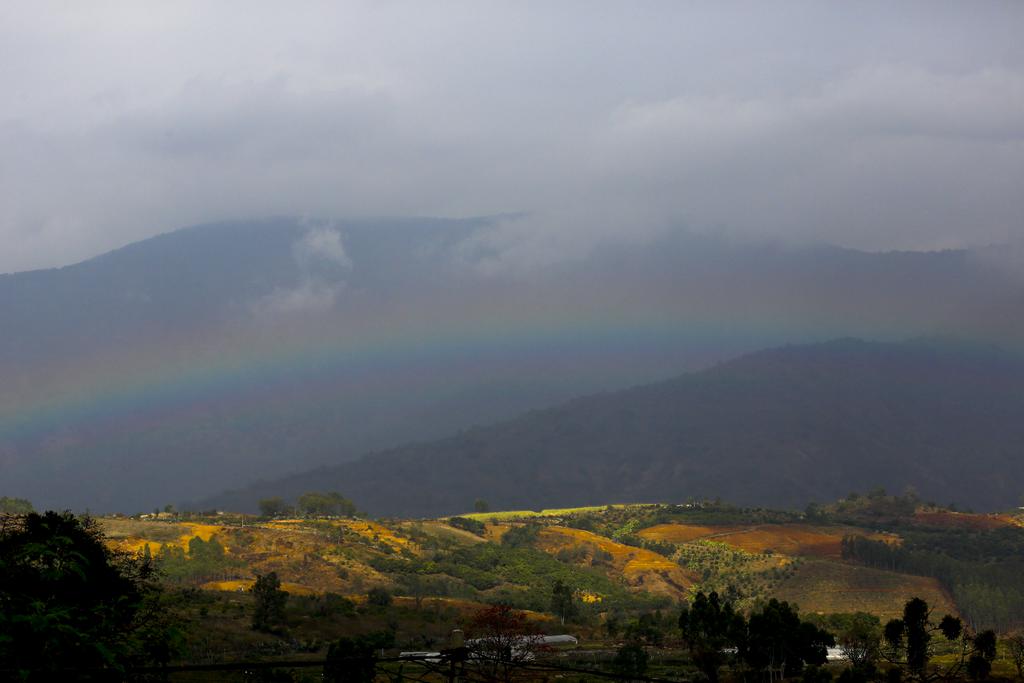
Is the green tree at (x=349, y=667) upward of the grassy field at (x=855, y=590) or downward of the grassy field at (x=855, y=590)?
upward

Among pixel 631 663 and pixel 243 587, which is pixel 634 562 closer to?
pixel 243 587

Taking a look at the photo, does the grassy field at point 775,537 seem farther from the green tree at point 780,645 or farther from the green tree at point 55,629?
the green tree at point 55,629

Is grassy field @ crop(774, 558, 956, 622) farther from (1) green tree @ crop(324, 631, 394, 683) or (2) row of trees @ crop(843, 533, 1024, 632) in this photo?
(1) green tree @ crop(324, 631, 394, 683)

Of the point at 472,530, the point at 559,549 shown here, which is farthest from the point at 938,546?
the point at 472,530

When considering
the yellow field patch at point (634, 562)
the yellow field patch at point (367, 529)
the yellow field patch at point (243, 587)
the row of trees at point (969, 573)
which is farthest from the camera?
the yellow field patch at point (634, 562)

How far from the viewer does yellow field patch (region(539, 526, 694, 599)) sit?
153m

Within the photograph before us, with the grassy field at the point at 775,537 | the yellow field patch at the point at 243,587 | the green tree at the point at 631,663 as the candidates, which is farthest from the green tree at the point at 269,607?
the grassy field at the point at 775,537

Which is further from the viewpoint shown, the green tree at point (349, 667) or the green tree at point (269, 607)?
the green tree at point (269, 607)

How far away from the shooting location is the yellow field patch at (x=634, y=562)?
6019 inches

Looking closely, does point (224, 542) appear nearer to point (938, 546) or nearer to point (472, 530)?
point (472, 530)

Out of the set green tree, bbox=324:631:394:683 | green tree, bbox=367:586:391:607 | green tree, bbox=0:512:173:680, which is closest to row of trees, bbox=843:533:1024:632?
green tree, bbox=367:586:391:607

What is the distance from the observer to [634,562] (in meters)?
165

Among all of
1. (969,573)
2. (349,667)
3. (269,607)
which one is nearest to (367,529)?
(269,607)

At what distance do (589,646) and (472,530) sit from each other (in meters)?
97.2
